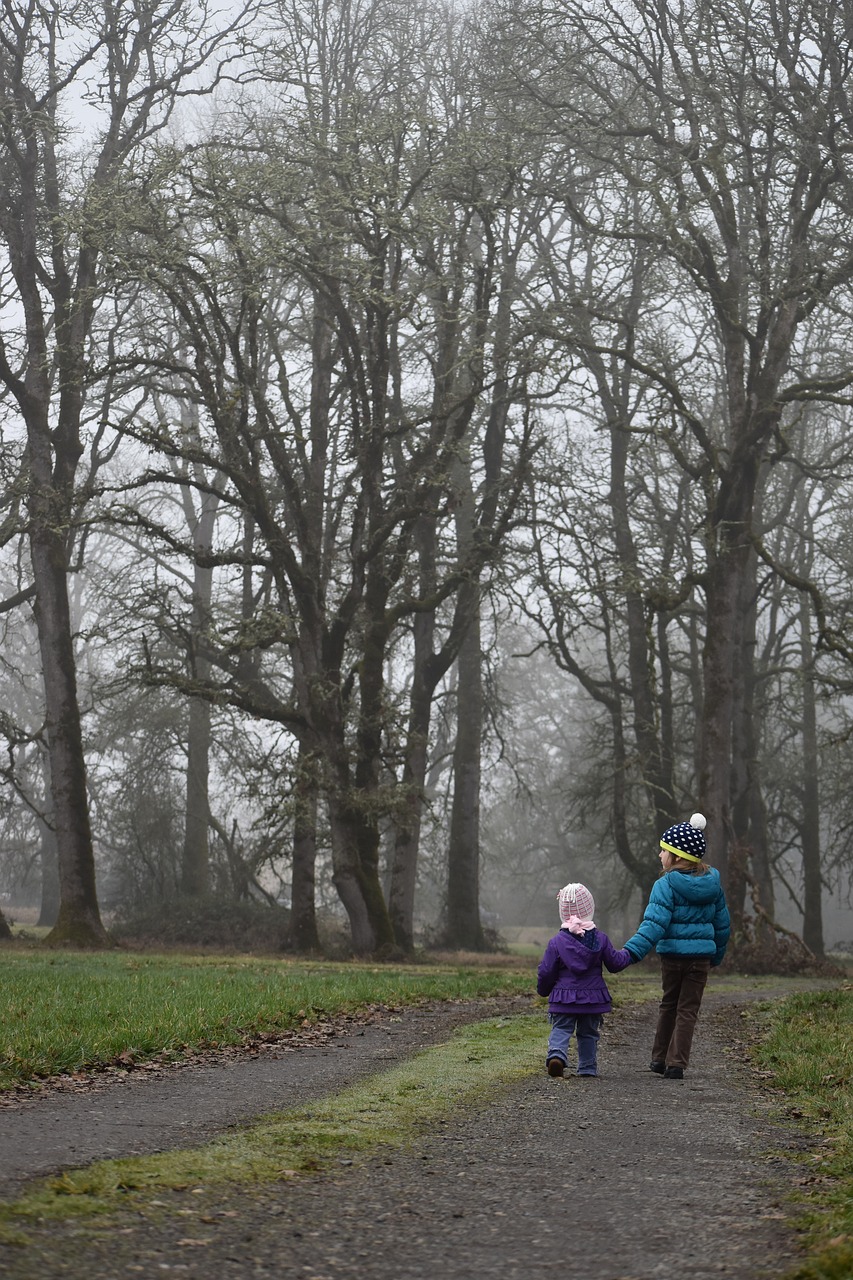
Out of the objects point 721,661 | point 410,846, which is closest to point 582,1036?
point 721,661

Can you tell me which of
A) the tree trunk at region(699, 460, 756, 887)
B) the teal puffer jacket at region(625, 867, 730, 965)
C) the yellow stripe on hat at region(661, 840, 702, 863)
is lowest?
the teal puffer jacket at region(625, 867, 730, 965)

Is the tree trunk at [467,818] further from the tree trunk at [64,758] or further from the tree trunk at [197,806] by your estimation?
the tree trunk at [64,758]

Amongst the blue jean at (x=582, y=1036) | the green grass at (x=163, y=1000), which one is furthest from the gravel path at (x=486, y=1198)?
the green grass at (x=163, y=1000)

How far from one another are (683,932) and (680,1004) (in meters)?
0.46

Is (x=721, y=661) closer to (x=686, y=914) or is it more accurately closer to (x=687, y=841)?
(x=687, y=841)

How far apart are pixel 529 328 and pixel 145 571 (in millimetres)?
14866

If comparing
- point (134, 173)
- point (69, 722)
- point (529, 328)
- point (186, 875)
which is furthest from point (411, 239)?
point (186, 875)

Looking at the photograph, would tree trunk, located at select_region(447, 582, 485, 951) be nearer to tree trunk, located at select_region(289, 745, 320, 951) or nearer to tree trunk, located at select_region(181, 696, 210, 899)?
tree trunk, located at select_region(289, 745, 320, 951)

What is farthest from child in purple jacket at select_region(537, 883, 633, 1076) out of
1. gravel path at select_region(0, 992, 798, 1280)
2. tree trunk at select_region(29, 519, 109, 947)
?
tree trunk at select_region(29, 519, 109, 947)

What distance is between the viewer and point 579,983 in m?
9.02

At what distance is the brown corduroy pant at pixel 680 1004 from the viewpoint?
9148 millimetres

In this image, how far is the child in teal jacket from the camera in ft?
30.2

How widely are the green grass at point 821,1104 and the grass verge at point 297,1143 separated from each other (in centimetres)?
171

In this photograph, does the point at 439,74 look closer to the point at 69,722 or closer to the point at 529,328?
the point at 529,328
